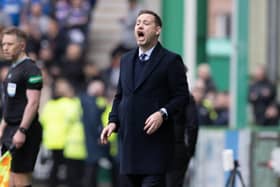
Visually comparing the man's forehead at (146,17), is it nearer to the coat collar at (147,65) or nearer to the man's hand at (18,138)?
the coat collar at (147,65)

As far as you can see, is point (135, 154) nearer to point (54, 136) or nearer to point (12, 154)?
point (12, 154)

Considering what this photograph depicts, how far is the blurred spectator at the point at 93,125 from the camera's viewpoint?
2062 cm

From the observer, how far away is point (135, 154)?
11336mm

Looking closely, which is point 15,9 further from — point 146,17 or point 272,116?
point 146,17

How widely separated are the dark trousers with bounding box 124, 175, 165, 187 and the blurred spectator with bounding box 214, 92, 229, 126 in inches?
335

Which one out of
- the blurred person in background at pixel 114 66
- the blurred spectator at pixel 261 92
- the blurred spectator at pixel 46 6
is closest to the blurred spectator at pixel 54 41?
the blurred spectator at pixel 46 6

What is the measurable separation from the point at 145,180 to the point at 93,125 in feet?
30.6

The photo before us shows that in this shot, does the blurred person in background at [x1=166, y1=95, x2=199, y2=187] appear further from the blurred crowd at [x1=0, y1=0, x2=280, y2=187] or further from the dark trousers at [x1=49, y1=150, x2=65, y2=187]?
the dark trousers at [x1=49, y1=150, x2=65, y2=187]

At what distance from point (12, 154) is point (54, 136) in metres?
8.13

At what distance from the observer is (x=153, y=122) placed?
36.3 ft

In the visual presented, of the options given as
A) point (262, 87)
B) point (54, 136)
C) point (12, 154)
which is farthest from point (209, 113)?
point (12, 154)

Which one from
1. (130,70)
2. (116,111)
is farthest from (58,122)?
(130,70)

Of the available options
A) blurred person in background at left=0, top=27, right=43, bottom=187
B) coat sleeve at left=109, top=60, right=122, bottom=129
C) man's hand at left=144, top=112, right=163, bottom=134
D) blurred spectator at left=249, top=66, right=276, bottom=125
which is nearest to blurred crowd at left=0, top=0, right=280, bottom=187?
blurred spectator at left=249, top=66, right=276, bottom=125

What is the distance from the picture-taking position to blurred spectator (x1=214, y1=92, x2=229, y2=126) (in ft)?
66.2
